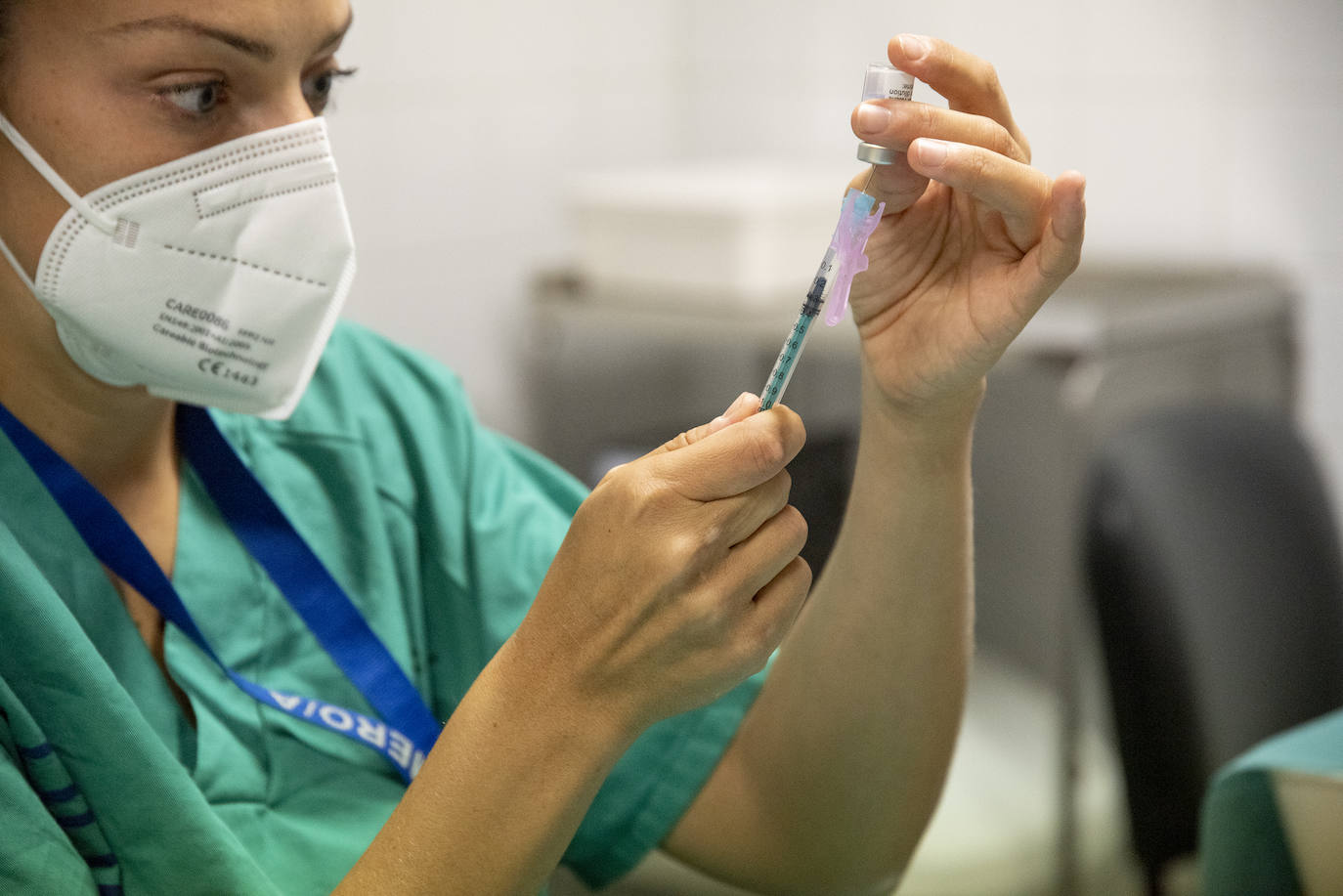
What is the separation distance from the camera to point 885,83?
65cm

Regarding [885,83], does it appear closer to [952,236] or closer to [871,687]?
[952,236]

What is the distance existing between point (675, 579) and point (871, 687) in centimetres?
28

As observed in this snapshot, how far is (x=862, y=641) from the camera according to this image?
831 mm

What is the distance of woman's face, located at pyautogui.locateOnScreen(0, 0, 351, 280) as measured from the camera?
28.8 inches

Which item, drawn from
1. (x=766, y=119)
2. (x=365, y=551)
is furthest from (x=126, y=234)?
(x=766, y=119)

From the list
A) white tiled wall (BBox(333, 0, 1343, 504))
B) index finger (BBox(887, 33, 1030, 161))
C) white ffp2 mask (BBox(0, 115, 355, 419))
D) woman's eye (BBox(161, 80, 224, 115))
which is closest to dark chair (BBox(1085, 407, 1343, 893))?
white tiled wall (BBox(333, 0, 1343, 504))

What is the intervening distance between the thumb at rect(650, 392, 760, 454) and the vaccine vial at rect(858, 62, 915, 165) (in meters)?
0.14

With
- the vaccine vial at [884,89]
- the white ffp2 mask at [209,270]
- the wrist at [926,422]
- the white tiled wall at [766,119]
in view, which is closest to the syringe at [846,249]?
the vaccine vial at [884,89]

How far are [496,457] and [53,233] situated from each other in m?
0.37

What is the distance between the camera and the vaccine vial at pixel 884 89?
25.5 inches

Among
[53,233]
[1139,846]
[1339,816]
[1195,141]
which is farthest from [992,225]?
[1195,141]

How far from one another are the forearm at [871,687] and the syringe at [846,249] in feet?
0.39

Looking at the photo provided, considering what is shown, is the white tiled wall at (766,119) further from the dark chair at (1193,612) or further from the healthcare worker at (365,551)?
the healthcare worker at (365,551)

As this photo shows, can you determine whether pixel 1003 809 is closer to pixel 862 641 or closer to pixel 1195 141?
pixel 862 641
